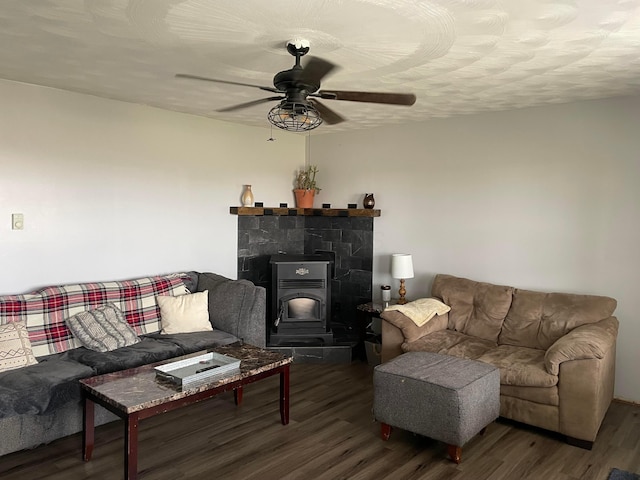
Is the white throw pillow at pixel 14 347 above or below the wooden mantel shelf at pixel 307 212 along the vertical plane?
below

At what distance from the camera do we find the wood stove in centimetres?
497

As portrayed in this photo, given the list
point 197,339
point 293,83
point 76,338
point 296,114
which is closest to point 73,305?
point 76,338

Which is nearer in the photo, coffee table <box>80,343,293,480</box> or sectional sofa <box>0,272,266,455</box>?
coffee table <box>80,343,293,480</box>

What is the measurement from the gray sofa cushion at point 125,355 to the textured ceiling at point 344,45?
6.46ft

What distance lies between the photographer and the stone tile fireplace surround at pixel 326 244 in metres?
5.44

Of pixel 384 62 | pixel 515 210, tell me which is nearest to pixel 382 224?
pixel 515 210

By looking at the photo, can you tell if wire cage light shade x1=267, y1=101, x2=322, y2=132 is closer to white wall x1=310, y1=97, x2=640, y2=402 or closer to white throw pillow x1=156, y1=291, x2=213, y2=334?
white throw pillow x1=156, y1=291, x2=213, y2=334

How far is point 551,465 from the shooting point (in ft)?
9.84

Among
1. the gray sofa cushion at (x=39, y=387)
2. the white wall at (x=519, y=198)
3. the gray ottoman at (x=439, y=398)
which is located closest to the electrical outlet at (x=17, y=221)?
the gray sofa cushion at (x=39, y=387)

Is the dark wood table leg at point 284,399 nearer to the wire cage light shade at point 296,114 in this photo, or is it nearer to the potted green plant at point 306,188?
the wire cage light shade at point 296,114

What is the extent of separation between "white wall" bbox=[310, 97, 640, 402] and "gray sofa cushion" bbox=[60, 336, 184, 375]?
8.33 ft

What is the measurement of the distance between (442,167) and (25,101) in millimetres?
3672

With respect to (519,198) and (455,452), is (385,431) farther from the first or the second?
(519,198)

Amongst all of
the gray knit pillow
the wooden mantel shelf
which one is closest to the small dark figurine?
the wooden mantel shelf
